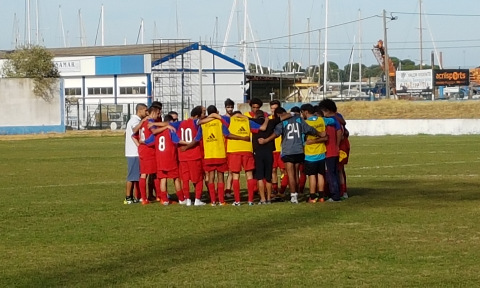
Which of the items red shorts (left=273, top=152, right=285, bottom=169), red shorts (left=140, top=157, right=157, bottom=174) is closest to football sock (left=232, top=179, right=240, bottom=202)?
red shorts (left=140, top=157, right=157, bottom=174)

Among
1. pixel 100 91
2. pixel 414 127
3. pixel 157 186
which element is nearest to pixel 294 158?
pixel 157 186

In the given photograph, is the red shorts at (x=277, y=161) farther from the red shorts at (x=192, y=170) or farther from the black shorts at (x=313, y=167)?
the red shorts at (x=192, y=170)

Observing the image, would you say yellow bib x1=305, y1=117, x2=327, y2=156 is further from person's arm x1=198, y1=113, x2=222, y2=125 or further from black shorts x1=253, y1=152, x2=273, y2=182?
person's arm x1=198, y1=113, x2=222, y2=125

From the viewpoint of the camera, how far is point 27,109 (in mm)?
63469

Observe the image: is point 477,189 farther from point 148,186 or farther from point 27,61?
point 27,61

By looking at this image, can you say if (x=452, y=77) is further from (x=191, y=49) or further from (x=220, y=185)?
(x=220, y=185)

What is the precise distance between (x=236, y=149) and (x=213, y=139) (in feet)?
1.55

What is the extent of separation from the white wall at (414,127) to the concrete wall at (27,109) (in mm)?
22274

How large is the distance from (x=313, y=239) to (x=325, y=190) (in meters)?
5.71

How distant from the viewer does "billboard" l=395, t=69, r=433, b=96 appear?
89.9 m

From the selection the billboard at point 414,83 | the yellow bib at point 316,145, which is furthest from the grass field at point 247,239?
the billboard at point 414,83

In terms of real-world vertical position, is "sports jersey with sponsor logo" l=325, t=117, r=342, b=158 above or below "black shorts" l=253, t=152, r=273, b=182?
above

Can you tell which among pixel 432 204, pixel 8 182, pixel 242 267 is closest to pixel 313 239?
pixel 242 267

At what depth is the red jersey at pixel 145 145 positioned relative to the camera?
1744cm
